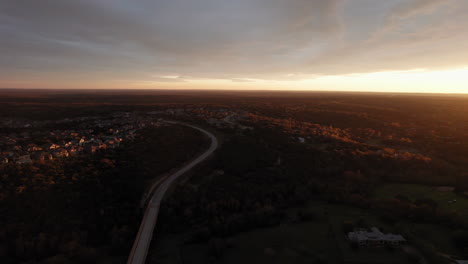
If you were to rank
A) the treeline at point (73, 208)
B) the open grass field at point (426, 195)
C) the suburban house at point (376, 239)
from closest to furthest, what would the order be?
the treeline at point (73, 208) < the suburban house at point (376, 239) < the open grass field at point (426, 195)

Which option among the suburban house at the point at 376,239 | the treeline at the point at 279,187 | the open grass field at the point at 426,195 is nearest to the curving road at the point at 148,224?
the treeline at the point at 279,187

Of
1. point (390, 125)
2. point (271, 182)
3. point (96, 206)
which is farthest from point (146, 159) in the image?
point (390, 125)

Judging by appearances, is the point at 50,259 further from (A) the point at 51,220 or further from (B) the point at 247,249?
(B) the point at 247,249

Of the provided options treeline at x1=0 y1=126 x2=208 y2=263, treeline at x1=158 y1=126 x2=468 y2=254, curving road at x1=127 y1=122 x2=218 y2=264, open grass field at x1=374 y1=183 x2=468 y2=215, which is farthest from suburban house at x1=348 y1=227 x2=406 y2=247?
treeline at x1=0 y1=126 x2=208 y2=263

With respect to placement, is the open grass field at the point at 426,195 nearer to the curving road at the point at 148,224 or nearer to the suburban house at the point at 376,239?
the suburban house at the point at 376,239

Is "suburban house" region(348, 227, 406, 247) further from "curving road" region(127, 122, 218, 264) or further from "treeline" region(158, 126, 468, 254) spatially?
"curving road" region(127, 122, 218, 264)

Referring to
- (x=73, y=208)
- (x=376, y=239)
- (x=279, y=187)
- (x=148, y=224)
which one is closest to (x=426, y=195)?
(x=376, y=239)
